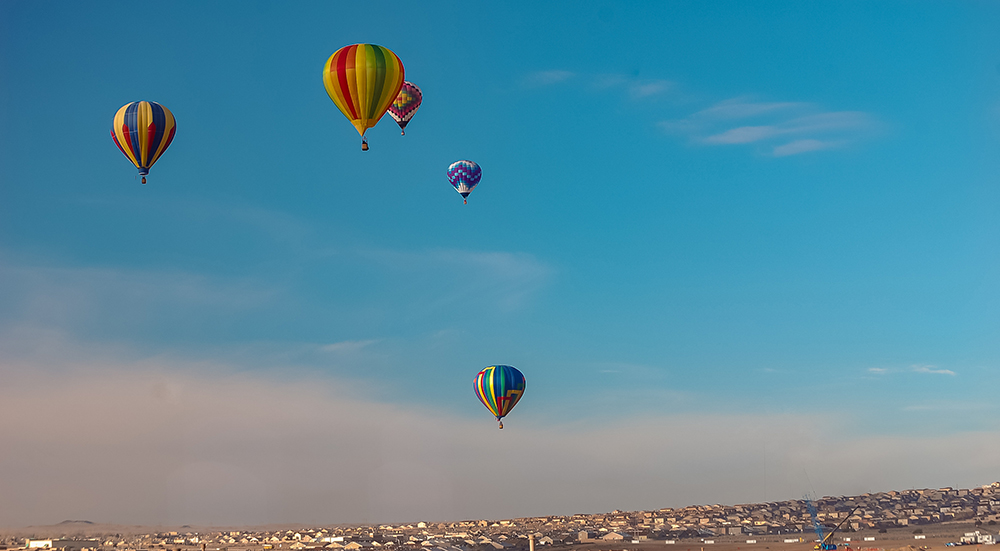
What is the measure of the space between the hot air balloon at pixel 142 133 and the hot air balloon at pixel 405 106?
17204mm

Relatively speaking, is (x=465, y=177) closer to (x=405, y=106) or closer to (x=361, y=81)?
(x=405, y=106)

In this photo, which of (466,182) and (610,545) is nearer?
(466,182)

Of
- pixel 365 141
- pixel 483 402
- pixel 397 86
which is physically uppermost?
pixel 397 86

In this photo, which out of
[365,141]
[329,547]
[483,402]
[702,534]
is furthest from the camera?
[702,534]

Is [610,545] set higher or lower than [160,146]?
lower

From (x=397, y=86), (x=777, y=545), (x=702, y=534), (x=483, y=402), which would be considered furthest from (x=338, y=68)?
(x=702, y=534)

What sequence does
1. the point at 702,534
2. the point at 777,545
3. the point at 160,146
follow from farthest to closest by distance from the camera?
the point at 702,534 < the point at 777,545 < the point at 160,146

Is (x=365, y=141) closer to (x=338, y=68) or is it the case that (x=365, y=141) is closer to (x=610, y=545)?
(x=338, y=68)

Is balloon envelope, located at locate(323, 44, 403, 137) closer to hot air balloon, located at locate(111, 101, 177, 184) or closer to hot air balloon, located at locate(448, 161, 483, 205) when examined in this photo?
hot air balloon, located at locate(111, 101, 177, 184)

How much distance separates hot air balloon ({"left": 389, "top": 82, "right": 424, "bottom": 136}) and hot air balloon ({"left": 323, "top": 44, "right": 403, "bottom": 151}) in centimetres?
1720

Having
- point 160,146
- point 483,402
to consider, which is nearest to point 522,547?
point 483,402

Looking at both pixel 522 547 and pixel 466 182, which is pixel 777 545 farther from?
pixel 466 182

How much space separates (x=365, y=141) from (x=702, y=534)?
441 feet

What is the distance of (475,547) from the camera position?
12938 centimetres
